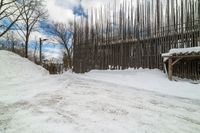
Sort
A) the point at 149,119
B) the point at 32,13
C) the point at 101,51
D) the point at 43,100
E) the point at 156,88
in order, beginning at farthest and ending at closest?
1. the point at 32,13
2. the point at 101,51
3. the point at 156,88
4. the point at 43,100
5. the point at 149,119

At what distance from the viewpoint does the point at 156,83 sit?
9.27 meters

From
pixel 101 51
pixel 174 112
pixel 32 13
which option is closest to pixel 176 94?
pixel 174 112

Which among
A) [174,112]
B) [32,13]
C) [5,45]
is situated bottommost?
[174,112]

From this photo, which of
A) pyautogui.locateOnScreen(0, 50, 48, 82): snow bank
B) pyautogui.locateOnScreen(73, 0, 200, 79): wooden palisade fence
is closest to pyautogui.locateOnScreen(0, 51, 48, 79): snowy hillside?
pyautogui.locateOnScreen(0, 50, 48, 82): snow bank

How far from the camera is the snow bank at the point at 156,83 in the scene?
765cm

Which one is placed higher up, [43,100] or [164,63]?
[164,63]

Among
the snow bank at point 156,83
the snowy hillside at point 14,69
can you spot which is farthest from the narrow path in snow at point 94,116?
the snowy hillside at point 14,69

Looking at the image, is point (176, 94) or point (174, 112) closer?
point (174, 112)

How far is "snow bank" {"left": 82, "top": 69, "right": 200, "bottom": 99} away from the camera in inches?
301

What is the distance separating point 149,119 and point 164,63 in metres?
7.16

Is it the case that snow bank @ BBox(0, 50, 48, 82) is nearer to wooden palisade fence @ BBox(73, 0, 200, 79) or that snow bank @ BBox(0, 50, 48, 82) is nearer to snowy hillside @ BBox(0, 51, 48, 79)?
snowy hillside @ BBox(0, 51, 48, 79)

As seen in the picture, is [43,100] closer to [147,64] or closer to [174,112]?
[174,112]

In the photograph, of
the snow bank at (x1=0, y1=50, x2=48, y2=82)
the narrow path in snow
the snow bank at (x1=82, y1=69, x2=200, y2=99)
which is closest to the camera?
the narrow path in snow

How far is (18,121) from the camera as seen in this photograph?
3688 mm
